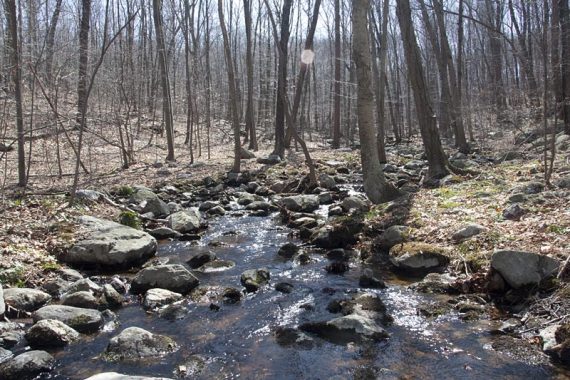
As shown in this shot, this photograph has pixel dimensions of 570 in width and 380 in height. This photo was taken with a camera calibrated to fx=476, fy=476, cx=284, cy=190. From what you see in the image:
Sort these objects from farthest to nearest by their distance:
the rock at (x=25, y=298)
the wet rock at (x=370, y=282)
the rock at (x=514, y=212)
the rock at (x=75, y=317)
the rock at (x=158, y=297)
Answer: the rock at (x=514, y=212) < the wet rock at (x=370, y=282) < the rock at (x=158, y=297) < the rock at (x=25, y=298) < the rock at (x=75, y=317)

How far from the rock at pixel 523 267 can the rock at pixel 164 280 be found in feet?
13.8

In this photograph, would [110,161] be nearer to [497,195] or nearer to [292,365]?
[497,195]

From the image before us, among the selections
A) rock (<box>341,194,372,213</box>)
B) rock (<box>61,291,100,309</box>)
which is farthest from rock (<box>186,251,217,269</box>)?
rock (<box>341,194,372,213</box>)

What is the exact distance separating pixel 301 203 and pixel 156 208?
12.0 ft

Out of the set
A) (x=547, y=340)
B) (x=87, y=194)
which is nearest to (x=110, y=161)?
(x=87, y=194)

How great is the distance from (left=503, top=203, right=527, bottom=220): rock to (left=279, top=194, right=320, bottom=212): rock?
5086 millimetres

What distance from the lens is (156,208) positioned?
1198 centimetres

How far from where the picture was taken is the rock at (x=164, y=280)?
22.6 ft

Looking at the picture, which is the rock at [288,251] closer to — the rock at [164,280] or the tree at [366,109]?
the rock at [164,280]

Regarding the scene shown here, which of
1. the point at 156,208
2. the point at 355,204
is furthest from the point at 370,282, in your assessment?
the point at 156,208

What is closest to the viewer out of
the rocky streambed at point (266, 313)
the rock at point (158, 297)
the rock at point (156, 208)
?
the rocky streambed at point (266, 313)

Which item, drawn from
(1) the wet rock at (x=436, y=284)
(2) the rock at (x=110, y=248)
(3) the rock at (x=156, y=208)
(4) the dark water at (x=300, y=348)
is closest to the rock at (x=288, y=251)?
(4) the dark water at (x=300, y=348)

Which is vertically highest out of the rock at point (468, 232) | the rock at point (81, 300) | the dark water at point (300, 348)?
the rock at point (468, 232)

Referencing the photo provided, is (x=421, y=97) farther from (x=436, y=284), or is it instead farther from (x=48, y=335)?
(x=48, y=335)
